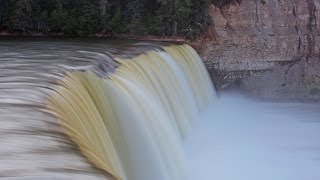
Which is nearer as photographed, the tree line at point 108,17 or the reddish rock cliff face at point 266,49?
the tree line at point 108,17

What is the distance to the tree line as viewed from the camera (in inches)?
732

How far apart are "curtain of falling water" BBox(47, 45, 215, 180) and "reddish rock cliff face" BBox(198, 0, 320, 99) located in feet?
25.2

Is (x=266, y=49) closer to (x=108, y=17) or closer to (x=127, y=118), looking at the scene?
(x=108, y=17)

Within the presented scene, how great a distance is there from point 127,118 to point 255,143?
6.15 m

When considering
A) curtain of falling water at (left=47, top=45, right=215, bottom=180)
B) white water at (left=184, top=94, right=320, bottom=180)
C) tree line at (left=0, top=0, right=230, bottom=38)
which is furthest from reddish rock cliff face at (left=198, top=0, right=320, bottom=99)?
curtain of falling water at (left=47, top=45, right=215, bottom=180)

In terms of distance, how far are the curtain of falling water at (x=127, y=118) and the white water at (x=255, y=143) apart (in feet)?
2.66

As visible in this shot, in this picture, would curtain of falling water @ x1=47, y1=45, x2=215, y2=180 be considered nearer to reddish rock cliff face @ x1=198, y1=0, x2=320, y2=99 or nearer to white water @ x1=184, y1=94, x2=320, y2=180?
white water @ x1=184, y1=94, x2=320, y2=180

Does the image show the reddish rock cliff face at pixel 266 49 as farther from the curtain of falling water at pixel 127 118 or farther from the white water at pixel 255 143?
the curtain of falling water at pixel 127 118

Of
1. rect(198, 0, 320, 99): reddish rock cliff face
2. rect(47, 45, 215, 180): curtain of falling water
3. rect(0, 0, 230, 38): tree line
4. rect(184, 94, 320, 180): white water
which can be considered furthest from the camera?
rect(198, 0, 320, 99): reddish rock cliff face

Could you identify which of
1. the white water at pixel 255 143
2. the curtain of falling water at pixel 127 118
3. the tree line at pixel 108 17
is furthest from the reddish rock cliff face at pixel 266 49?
the curtain of falling water at pixel 127 118

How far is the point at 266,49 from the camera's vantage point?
19609 millimetres

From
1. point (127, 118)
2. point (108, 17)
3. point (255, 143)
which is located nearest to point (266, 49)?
point (108, 17)

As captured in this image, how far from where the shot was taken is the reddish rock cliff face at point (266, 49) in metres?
19.3

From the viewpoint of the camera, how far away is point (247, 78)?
1947cm
